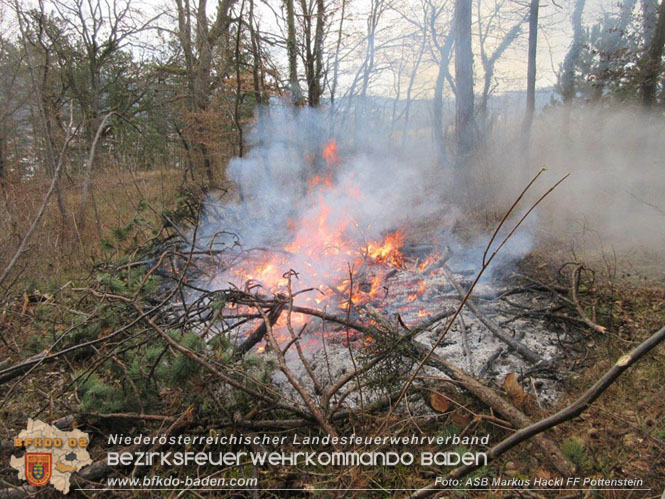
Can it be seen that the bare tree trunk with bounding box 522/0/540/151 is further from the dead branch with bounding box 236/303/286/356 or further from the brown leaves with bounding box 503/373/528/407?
the dead branch with bounding box 236/303/286/356

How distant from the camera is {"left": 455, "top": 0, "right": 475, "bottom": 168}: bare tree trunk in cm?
899

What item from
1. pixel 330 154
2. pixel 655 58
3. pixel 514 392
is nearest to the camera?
pixel 514 392

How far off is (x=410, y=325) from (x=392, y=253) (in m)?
2.07

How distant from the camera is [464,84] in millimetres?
9180

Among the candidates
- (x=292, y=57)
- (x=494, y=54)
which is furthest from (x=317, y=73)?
(x=494, y=54)

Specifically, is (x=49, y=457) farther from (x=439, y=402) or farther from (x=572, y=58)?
(x=572, y=58)

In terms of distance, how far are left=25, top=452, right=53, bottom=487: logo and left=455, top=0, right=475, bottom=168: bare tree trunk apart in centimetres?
954

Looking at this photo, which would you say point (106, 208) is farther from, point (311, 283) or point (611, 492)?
point (611, 492)

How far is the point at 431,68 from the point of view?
20.6 metres

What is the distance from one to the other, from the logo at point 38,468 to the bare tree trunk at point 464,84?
9539 mm

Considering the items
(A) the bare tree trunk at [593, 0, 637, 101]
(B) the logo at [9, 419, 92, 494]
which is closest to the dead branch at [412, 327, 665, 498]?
(B) the logo at [9, 419, 92, 494]

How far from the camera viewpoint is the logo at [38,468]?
75.0 inches

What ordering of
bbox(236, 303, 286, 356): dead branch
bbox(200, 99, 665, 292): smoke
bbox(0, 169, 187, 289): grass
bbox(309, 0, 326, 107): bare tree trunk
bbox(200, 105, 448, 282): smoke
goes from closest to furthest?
bbox(236, 303, 286, 356): dead branch < bbox(0, 169, 187, 289): grass < bbox(200, 99, 665, 292): smoke < bbox(200, 105, 448, 282): smoke < bbox(309, 0, 326, 107): bare tree trunk

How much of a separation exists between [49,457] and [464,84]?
10.8 metres
